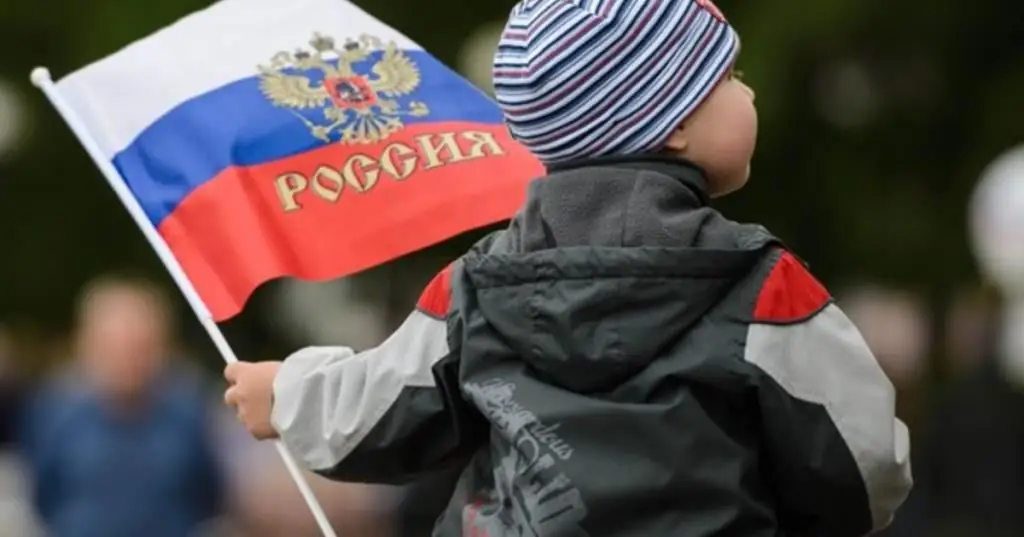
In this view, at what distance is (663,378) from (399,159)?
1.26 meters

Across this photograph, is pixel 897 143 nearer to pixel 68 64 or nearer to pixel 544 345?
pixel 68 64

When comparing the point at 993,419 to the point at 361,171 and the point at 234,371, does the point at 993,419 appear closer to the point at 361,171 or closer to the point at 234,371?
the point at 361,171

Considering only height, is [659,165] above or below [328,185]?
above

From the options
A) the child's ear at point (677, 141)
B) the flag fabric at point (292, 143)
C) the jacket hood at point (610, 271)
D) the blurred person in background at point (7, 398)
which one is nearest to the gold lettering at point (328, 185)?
the flag fabric at point (292, 143)

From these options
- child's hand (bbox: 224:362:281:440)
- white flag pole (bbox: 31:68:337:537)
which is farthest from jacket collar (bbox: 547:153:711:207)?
white flag pole (bbox: 31:68:337:537)

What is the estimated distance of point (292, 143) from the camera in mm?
5031

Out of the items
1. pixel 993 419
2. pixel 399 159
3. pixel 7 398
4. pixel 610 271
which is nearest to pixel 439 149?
pixel 399 159

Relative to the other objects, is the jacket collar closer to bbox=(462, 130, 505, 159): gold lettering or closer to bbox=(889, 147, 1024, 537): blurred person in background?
bbox=(462, 130, 505, 159): gold lettering

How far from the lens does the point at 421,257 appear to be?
1340 centimetres

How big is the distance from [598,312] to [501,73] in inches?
17.5

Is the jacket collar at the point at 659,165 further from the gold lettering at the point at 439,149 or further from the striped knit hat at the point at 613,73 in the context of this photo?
the gold lettering at the point at 439,149

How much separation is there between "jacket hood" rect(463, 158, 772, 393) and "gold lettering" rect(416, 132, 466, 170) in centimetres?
96

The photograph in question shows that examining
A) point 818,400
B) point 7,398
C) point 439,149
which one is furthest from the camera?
point 7,398

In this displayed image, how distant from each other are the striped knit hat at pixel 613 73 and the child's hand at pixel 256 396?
0.65m
